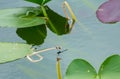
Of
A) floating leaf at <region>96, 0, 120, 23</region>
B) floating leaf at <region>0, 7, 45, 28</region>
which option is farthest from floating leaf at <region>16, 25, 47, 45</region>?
floating leaf at <region>96, 0, 120, 23</region>

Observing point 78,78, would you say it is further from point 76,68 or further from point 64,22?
point 64,22

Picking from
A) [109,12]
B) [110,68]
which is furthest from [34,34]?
[110,68]

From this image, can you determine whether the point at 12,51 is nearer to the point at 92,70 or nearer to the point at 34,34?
the point at 34,34

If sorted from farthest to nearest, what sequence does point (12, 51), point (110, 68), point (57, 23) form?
point (57, 23)
point (12, 51)
point (110, 68)

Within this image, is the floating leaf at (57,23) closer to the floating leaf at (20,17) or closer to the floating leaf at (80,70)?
the floating leaf at (20,17)

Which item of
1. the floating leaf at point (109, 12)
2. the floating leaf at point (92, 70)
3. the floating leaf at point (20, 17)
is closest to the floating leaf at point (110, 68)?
the floating leaf at point (92, 70)

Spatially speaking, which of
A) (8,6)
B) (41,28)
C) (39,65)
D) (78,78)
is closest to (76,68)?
(78,78)
